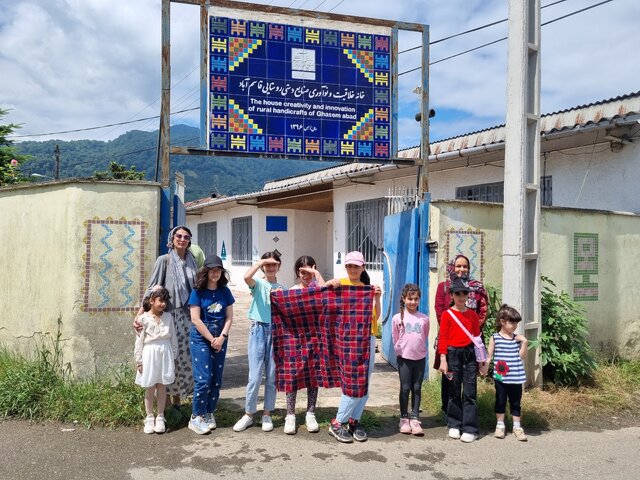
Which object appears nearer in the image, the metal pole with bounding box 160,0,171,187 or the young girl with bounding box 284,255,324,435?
the young girl with bounding box 284,255,324,435

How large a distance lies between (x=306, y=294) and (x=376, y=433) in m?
1.34

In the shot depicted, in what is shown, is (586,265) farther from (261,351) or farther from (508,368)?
(261,351)

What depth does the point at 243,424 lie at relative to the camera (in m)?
4.44

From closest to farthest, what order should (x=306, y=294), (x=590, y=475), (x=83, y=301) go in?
1. (x=590, y=475)
2. (x=306, y=294)
3. (x=83, y=301)

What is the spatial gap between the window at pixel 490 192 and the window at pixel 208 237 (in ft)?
39.8

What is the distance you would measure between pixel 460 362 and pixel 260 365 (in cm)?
170

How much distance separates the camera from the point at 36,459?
381cm

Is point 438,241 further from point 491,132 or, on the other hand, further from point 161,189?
point 491,132

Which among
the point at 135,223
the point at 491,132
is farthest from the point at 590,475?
the point at 491,132

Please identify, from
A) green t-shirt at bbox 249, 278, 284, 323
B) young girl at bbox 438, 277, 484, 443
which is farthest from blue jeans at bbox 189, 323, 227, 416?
young girl at bbox 438, 277, 484, 443

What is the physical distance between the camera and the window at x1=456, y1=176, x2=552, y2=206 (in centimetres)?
825

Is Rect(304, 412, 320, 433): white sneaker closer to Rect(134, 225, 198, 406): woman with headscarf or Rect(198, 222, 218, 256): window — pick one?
Rect(134, 225, 198, 406): woman with headscarf

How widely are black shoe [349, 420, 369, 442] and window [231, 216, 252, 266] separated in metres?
12.9

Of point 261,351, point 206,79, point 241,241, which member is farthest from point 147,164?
point 261,351
